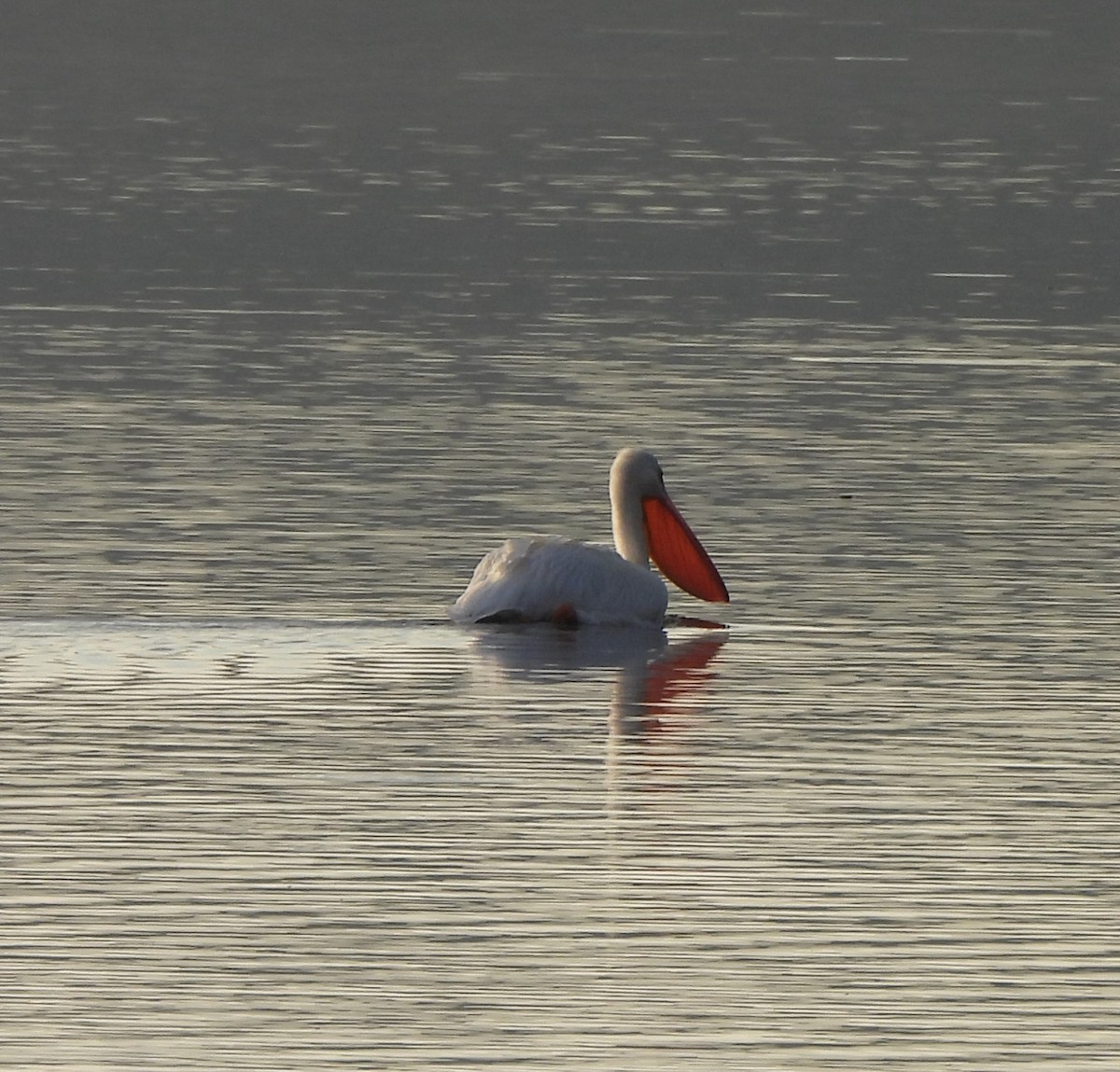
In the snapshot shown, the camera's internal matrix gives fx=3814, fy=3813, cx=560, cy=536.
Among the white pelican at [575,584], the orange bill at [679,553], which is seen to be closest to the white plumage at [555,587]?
the white pelican at [575,584]

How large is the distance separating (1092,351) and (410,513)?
21.0 feet

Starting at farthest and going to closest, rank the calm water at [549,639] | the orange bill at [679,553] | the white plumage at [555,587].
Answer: the orange bill at [679,553] → the white plumage at [555,587] → the calm water at [549,639]

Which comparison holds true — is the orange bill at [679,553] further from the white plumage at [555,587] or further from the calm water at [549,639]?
the white plumage at [555,587]

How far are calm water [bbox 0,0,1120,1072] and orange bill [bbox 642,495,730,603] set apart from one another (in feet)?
0.55

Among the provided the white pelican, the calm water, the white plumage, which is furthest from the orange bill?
the white plumage

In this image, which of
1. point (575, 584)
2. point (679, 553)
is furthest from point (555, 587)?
point (679, 553)

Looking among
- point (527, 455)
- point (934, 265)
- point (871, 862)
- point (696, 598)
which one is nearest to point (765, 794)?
point (871, 862)

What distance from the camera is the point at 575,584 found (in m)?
12.1

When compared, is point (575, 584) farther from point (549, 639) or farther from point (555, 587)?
point (549, 639)

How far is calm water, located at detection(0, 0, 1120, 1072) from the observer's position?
7.62m

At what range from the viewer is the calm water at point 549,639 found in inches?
300

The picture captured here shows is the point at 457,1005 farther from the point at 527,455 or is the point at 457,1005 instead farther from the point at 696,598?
the point at 527,455

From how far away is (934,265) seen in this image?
24047 millimetres

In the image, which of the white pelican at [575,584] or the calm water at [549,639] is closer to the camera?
the calm water at [549,639]
